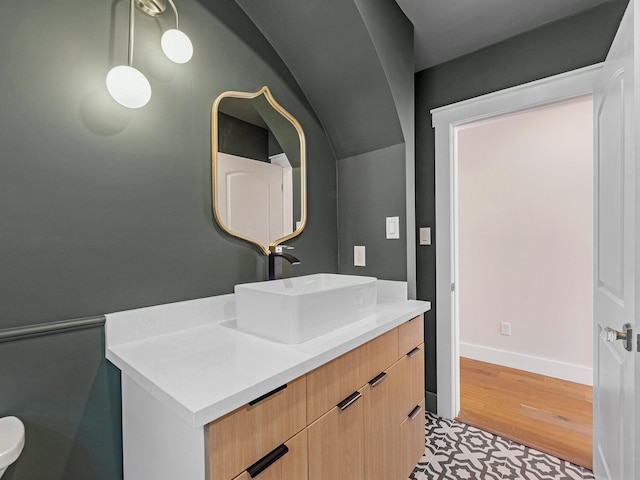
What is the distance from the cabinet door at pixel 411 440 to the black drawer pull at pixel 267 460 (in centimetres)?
84

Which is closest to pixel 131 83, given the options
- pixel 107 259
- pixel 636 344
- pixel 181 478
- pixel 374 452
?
pixel 107 259

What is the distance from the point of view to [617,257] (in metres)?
1.17

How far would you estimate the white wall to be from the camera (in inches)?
99.0

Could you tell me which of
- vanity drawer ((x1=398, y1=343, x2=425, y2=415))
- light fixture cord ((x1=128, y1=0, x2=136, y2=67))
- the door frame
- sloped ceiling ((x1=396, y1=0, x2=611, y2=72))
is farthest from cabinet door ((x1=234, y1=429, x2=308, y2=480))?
sloped ceiling ((x1=396, y1=0, x2=611, y2=72))

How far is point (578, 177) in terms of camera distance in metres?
2.51

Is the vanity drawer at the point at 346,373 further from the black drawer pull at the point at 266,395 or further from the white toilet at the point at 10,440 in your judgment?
the white toilet at the point at 10,440

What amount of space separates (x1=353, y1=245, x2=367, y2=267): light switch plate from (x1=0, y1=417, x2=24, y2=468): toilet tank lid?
156cm

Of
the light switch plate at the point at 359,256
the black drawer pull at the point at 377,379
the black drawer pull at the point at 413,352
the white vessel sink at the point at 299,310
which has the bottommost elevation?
the black drawer pull at the point at 413,352

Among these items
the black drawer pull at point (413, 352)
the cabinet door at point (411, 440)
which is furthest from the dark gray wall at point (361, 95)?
the cabinet door at point (411, 440)

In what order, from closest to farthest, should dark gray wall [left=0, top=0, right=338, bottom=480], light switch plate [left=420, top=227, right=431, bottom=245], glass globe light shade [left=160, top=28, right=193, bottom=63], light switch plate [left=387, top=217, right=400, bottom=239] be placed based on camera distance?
dark gray wall [left=0, top=0, right=338, bottom=480]
glass globe light shade [left=160, top=28, right=193, bottom=63]
light switch plate [left=387, top=217, right=400, bottom=239]
light switch plate [left=420, top=227, right=431, bottom=245]

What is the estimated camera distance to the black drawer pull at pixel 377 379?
1.21 meters

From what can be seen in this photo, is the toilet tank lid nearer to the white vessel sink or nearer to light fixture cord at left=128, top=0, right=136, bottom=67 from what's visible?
the white vessel sink

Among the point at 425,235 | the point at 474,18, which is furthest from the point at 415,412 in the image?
the point at 474,18

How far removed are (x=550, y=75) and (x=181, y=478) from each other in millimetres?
2399
